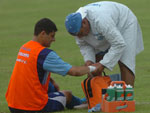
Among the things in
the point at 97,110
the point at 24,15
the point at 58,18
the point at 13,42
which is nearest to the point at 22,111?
the point at 97,110

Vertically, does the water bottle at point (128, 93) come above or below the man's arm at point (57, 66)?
below

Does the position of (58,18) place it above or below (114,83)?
below

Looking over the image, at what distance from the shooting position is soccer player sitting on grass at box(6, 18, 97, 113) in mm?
6930

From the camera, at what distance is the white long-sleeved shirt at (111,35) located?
23.7ft

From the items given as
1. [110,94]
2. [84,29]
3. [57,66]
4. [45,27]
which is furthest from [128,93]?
[45,27]

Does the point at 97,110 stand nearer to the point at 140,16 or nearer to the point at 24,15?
the point at 140,16

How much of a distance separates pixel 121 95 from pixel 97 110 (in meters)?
0.46

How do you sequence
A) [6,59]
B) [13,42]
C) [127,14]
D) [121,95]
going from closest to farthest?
[121,95], [127,14], [6,59], [13,42]

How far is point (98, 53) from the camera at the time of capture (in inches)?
318

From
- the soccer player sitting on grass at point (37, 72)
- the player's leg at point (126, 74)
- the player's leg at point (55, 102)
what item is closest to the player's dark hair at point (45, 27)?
the soccer player sitting on grass at point (37, 72)

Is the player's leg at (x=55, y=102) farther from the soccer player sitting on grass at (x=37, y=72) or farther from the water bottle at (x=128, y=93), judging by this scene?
the water bottle at (x=128, y=93)

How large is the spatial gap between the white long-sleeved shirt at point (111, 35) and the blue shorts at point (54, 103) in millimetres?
735

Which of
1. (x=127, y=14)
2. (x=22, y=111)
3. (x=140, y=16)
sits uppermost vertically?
(x=127, y=14)

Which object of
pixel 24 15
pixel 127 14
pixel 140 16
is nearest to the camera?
pixel 127 14
